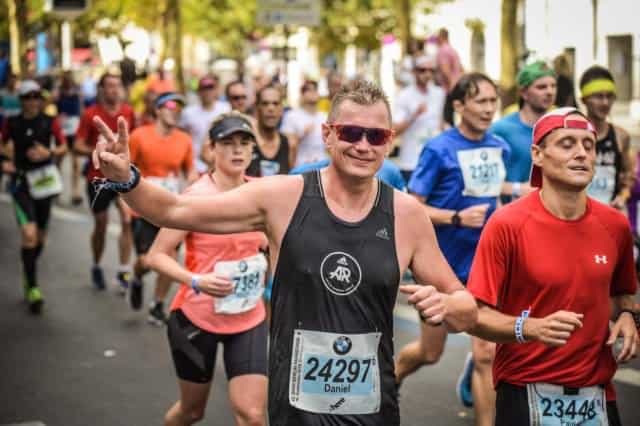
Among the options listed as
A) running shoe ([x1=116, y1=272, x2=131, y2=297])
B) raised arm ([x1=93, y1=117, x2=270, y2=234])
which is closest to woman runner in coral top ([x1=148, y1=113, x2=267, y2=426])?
raised arm ([x1=93, y1=117, x2=270, y2=234])

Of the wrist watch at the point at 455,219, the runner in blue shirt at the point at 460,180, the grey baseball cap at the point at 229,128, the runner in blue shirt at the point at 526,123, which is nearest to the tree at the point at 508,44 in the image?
the runner in blue shirt at the point at 526,123

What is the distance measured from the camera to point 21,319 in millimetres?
10305

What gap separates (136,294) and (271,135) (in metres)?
2.04

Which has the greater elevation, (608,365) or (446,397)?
(608,365)

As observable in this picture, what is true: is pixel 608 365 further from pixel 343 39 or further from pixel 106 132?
pixel 343 39

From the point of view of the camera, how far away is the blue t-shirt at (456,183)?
6.72 metres

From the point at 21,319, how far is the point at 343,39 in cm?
4755

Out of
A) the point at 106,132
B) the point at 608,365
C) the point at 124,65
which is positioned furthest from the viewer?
the point at 124,65

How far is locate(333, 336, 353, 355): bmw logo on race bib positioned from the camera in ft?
13.1

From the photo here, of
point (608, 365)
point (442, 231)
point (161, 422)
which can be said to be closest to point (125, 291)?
point (161, 422)

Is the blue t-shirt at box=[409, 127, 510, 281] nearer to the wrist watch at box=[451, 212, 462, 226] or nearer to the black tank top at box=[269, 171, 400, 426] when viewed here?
the wrist watch at box=[451, 212, 462, 226]

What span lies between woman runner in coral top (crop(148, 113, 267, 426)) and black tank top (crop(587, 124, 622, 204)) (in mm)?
2879

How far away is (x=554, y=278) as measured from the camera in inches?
173

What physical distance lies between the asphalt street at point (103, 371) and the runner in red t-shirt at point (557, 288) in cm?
257
